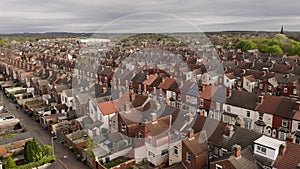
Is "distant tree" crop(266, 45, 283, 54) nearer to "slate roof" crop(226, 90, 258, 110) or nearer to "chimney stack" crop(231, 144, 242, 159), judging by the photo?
"slate roof" crop(226, 90, 258, 110)

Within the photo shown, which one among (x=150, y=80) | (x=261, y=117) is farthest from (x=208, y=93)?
(x=150, y=80)

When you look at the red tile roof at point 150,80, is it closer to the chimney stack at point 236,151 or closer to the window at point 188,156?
the window at point 188,156

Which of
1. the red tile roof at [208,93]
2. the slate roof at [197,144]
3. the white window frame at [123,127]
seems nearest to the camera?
the slate roof at [197,144]

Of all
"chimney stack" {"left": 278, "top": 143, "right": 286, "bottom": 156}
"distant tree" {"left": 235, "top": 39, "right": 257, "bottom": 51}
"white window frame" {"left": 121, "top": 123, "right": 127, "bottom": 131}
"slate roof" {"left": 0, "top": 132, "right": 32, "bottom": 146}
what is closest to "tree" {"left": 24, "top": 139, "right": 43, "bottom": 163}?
"slate roof" {"left": 0, "top": 132, "right": 32, "bottom": 146}

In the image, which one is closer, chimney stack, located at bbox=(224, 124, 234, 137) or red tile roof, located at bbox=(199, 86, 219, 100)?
chimney stack, located at bbox=(224, 124, 234, 137)

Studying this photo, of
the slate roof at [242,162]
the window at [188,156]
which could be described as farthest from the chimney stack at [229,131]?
the window at [188,156]

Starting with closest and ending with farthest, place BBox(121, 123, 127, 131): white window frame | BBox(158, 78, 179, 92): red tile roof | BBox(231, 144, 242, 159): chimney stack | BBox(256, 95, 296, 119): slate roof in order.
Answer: BBox(231, 144, 242, 159): chimney stack → BBox(121, 123, 127, 131): white window frame → BBox(256, 95, 296, 119): slate roof → BBox(158, 78, 179, 92): red tile roof

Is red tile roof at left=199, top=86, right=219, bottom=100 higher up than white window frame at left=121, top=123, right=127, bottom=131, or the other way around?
red tile roof at left=199, top=86, right=219, bottom=100

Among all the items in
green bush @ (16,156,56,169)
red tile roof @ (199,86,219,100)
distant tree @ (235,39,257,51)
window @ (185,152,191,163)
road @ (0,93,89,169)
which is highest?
distant tree @ (235,39,257,51)

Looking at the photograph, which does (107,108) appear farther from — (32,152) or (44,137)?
(32,152)
